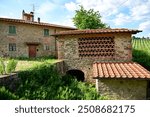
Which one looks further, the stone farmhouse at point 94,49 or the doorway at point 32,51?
the doorway at point 32,51

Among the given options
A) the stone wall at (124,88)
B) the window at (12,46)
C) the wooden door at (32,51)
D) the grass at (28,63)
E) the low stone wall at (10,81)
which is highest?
the window at (12,46)

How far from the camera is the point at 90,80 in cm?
1655

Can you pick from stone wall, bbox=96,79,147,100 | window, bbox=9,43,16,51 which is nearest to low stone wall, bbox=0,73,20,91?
stone wall, bbox=96,79,147,100

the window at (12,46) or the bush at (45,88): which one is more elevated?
the window at (12,46)

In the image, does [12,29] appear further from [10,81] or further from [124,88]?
[124,88]

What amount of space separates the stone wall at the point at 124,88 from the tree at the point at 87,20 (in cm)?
2927

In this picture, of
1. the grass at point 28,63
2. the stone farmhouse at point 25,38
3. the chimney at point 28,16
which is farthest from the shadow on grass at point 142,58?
the chimney at point 28,16

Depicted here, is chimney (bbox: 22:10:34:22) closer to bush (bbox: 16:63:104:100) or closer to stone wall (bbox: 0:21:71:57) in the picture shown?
stone wall (bbox: 0:21:71:57)

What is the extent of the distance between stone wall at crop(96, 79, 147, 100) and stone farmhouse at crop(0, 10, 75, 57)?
57.3ft

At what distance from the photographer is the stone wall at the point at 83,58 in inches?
623

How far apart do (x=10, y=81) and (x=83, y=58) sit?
8248 mm

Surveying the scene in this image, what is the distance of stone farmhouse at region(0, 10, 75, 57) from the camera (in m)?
25.9

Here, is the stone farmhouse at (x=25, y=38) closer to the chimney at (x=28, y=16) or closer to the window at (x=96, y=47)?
the chimney at (x=28, y=16)

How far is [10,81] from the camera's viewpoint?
9062 millimetres
